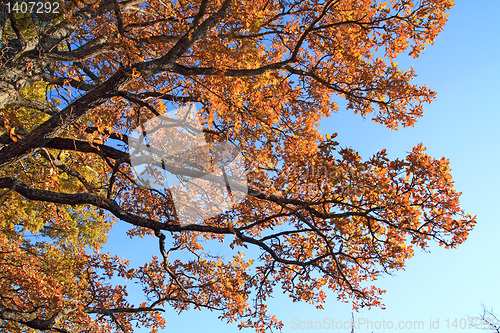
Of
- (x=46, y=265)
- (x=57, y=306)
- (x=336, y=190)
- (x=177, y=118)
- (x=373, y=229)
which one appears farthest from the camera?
(x=46, y=265)

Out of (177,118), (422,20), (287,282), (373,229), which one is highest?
(422,20)

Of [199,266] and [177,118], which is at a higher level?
[177,118]

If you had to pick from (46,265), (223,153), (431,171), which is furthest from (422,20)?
(46,265)

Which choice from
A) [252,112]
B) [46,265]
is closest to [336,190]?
[252,112]

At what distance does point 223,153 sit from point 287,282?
3634 millimetres

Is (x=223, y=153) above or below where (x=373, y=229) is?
above

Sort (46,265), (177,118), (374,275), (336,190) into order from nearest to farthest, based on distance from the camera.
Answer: (336,190), (374,275), (177,118), (46,265)

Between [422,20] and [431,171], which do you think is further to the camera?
[422,20]

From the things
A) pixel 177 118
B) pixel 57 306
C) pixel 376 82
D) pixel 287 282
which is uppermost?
pixel 376 82

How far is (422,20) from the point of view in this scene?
23.2 ft

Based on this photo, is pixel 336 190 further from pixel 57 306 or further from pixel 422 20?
pixel 57 306

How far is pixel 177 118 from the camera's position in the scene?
8875mm

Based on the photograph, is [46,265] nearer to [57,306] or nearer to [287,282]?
[57,306]

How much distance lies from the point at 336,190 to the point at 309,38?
13.8ft
